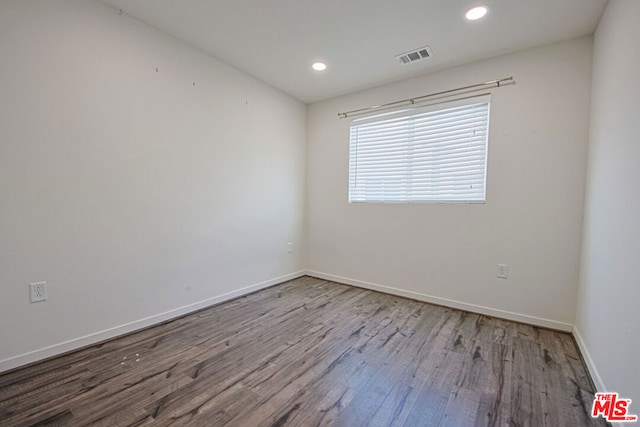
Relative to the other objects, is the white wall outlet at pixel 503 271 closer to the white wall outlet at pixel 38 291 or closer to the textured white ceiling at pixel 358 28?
the textured white ceiling at pixel 358 28

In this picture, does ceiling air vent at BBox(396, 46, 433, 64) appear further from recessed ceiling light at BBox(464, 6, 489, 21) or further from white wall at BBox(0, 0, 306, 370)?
white wall at BBox(0, 0, 306, 370)

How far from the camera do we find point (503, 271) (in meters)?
2.62

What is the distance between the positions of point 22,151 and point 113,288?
1.11 metres

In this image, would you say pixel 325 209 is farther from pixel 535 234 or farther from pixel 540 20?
pixel 540 20

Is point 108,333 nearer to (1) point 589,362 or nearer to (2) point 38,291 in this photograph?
(2) point 38,291

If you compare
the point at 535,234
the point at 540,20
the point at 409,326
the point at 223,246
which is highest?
the point at 540,20

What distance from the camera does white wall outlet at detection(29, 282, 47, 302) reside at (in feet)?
5.86

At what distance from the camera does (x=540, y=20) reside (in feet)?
6.82

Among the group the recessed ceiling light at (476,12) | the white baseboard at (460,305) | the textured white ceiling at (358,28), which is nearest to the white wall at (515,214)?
the white baseboard at (460,305)

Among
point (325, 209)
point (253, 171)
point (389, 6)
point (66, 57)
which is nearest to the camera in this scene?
point (66, 57)

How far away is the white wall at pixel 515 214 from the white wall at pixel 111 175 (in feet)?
6.27

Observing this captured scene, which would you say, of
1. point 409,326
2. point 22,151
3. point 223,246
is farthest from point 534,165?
point 22,151

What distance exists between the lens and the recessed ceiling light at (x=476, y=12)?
6.50 feet

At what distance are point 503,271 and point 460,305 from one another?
22.0 inches
